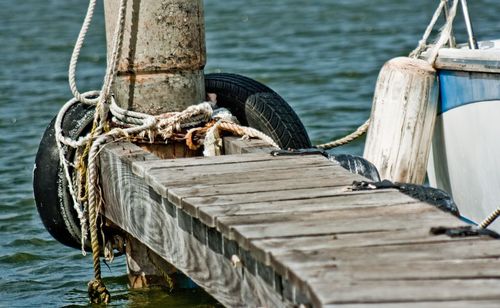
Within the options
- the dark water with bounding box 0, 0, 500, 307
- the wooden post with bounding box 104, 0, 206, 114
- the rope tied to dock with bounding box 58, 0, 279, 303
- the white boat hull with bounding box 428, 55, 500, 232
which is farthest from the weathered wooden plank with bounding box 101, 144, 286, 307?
the white boat hull with bounding box 428, 55, 500, 232

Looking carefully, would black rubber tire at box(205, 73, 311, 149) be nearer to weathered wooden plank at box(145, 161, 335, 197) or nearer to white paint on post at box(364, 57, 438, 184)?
white paint on post at box(364, 57, 438, 184)

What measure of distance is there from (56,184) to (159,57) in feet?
3.36

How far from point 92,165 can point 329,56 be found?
12.2 metres

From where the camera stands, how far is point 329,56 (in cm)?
1908

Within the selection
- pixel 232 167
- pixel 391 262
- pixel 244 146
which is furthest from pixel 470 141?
pixel 391 262

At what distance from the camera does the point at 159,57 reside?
7.26 meters

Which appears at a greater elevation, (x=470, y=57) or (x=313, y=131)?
(x=470, y=57)

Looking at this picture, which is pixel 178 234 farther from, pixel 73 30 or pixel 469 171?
pixel 73 30

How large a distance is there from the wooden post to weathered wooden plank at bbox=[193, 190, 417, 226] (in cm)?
182

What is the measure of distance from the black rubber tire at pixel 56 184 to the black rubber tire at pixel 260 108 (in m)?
0.91

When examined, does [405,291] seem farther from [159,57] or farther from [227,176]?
[159,57]

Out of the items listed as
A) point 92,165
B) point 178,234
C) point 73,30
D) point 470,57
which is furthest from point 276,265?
point 73,30

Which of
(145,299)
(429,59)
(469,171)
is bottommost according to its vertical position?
(145,299)

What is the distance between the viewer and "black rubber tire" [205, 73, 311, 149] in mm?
7516
